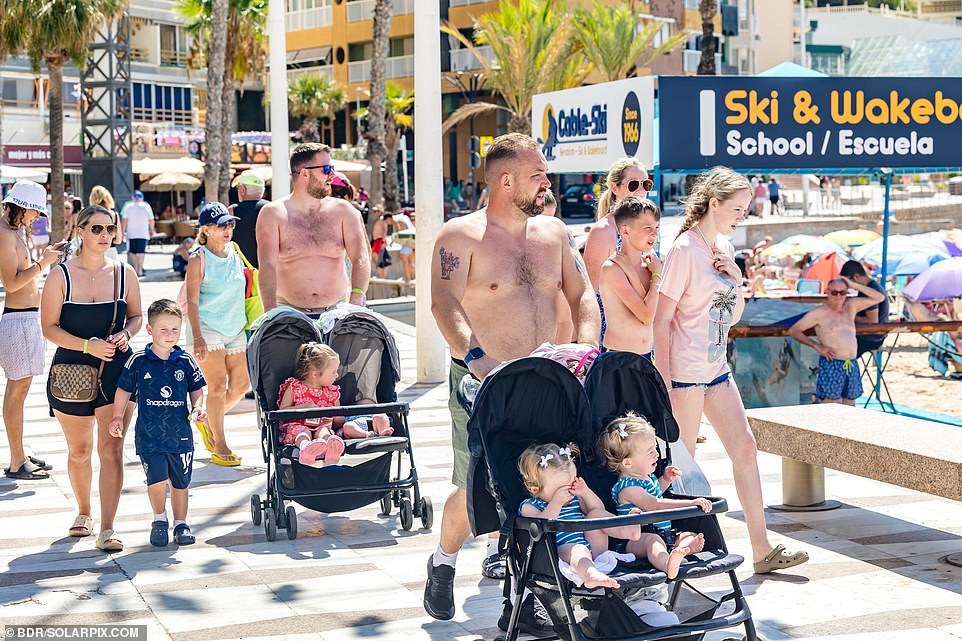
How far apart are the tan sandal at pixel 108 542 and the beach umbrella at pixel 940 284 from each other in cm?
957

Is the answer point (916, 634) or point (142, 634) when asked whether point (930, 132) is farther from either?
point (142, 634)

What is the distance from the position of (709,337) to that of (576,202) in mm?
43015

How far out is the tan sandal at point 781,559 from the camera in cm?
604

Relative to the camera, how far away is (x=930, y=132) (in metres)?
11.5

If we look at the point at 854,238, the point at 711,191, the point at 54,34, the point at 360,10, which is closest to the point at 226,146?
the point at 54,34

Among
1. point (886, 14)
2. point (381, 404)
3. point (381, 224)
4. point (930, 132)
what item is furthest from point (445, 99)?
point (886, 14)

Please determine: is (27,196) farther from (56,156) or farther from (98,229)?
(56,156)

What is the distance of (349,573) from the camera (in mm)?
6277

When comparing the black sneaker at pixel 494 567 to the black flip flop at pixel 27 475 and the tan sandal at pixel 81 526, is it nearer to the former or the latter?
the tan sandal at pixel 81 526

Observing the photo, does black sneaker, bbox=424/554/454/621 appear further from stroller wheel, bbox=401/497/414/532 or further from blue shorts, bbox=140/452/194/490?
blue shorts, bbox=140/452/194/490

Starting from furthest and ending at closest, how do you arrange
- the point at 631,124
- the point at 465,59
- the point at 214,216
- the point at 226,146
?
1. the point at 465,59
2. the point at 226,146
3. the point at 631,124
4. the point at 214,216

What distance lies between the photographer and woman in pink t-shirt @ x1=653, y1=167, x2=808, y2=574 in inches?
239

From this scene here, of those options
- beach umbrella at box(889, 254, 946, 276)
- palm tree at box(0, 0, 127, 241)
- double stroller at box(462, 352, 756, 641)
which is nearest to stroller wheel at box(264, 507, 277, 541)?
double stroller at box(462, 352, 756, 641)

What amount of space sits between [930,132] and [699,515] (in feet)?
26.1
